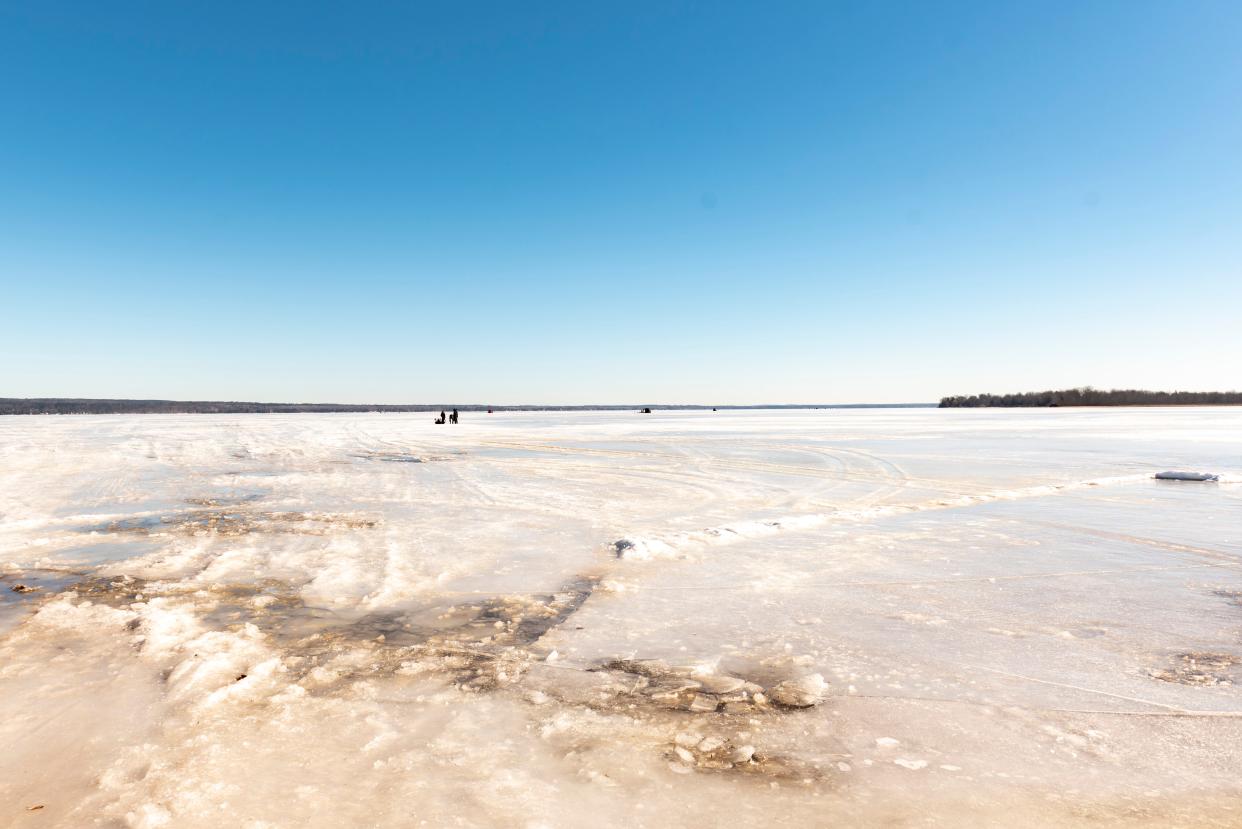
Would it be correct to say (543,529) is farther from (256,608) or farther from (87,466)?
(87,466)

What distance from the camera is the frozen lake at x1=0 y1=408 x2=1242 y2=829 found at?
2139mm

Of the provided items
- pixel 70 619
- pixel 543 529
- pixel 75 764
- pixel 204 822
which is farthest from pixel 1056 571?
pixel 70 619

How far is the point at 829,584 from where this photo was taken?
4621 millimetres

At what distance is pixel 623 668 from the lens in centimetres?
318

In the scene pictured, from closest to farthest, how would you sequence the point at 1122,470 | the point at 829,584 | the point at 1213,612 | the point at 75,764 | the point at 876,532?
1. the point at 75,764
2. the point at 1213,612
3. the point at 829,584
4. the point at 876,532
5. the point at 1122,470

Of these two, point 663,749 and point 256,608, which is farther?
point 256,608

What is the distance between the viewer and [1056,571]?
487 centimetres

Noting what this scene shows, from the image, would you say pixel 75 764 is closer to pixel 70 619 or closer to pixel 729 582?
pixel 70 619

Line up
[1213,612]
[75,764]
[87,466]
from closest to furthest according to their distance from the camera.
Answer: [75,764] → [1213,612] → [87,466]

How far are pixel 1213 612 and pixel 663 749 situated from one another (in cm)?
374

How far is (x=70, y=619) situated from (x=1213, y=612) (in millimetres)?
6945

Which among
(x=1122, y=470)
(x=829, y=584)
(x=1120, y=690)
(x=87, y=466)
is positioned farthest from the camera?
(x=87, y=466)

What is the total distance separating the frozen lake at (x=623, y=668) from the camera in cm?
214

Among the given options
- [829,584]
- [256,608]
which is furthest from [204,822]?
[829,584]
